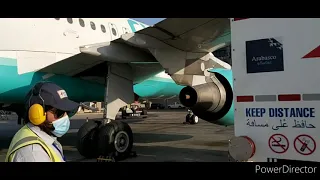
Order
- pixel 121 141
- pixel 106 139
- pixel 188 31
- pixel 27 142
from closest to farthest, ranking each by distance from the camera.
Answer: pixel 27 142 → pixel 188 31 → pixel 106 139 → pixel 121 141

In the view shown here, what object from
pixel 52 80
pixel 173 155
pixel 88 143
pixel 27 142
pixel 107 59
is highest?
pixel 107 59

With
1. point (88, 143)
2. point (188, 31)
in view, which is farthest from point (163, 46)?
point (88, 143)

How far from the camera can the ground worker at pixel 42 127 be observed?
75.4 inches

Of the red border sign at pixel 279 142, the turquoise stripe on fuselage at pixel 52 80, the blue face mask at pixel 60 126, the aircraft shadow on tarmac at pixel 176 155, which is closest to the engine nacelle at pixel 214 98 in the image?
the aircraft shadow on tarmac at pixel 176 155

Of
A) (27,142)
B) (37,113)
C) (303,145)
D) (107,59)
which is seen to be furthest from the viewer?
(107,59)

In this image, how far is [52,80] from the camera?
820 cm

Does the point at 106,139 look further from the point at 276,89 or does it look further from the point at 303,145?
the point at 303,145

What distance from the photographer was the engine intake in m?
5.63

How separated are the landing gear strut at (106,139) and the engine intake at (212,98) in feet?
7.64

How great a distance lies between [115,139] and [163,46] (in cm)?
248

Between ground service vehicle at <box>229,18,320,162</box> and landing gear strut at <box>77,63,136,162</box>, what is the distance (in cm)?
474

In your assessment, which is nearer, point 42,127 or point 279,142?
point 42,127
